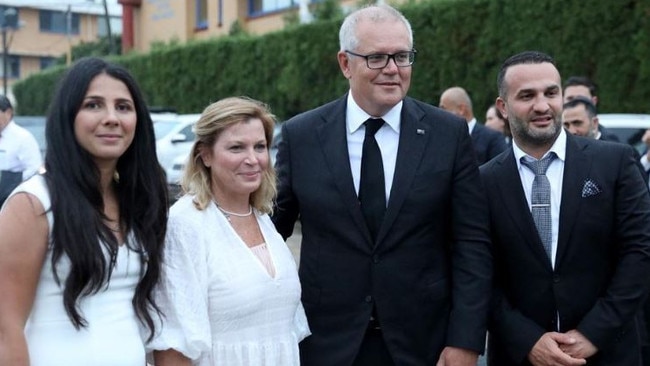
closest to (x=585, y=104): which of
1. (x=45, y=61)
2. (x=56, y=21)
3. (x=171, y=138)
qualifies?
(x=171, y=138)

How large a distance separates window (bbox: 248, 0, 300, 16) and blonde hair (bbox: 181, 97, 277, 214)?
87.8 ft

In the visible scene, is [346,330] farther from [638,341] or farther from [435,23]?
[435,23]

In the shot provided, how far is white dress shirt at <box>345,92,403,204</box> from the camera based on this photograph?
3.91 meters

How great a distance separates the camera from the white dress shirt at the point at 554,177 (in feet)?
13.0

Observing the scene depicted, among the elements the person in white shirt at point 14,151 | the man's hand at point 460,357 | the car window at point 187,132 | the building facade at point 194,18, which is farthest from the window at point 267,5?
the man's hand at point 460,357

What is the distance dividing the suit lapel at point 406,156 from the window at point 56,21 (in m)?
67.4

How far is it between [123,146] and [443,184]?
4.36 ft

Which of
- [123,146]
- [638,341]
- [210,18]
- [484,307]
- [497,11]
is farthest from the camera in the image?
[210,18]

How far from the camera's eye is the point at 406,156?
3885mm

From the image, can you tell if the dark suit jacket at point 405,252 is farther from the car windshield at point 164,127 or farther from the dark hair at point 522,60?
the car windshield at point 164,127

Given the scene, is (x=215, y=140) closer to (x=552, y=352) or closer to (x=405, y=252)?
(x=405, y=252)

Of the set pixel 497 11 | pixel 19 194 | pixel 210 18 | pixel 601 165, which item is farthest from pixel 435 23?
pixel 210 18

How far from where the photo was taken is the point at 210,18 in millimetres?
34656

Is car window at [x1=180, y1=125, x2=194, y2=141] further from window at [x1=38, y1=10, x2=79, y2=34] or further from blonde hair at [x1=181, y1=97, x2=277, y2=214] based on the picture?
window at [x1=38, y1=10, x2=79, y2=34]
